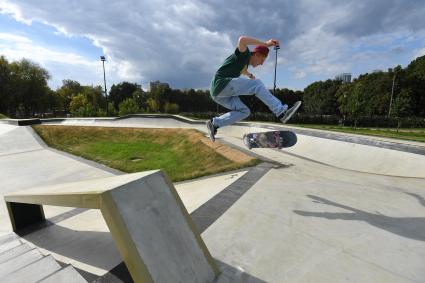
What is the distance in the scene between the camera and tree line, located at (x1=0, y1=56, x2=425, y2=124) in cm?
4706

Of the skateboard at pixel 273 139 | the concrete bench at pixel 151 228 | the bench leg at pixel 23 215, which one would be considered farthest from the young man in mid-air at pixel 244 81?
the bench leg at pixel 23 215

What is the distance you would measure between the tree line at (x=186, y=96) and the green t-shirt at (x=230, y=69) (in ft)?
98.5

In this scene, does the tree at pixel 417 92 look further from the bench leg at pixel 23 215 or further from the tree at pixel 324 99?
the bench leg at pixel 23 215

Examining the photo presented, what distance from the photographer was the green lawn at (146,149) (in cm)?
1075

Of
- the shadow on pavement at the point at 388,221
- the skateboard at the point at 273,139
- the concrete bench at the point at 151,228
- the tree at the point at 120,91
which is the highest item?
the tree at the point at 120,91

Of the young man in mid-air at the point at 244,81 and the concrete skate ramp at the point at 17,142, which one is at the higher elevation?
the young man in mid-air at the point at 244,81

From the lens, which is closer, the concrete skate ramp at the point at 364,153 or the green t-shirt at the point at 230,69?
the green t-shirt at the point at 230,69

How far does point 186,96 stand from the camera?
71.4 meters

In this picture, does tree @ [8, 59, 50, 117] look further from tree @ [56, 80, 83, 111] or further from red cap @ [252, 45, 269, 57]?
red cap @ [252, 45, 269, 57]

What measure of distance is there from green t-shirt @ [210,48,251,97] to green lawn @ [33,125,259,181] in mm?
4314

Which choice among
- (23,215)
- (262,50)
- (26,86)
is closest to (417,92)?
(262,50)

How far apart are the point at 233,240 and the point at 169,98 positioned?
68.2 metres

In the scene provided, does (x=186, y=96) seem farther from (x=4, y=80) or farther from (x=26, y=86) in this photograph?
(x=4, y=80)

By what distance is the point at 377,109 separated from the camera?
5075 cm
